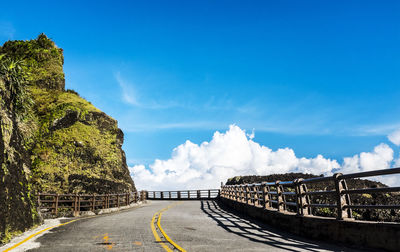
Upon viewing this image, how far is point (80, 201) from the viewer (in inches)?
856

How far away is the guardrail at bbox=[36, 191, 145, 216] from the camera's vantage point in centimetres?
1960

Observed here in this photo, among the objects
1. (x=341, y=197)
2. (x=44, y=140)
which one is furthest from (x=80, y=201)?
(x=341, y=197)

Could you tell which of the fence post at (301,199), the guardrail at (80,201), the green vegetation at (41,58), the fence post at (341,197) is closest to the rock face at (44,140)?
the green vegetation at (41,58)

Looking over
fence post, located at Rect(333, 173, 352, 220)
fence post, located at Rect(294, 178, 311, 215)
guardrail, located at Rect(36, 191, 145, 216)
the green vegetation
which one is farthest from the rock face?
fence post, located at Rect(333, 173, 352, 220)

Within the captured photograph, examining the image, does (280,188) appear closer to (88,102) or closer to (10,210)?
(10,210)

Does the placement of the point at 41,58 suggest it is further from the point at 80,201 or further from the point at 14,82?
the point at 14,82

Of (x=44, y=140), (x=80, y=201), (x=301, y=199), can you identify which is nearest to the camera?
(x=301, y=199)

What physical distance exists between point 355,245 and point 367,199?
13.2 meters

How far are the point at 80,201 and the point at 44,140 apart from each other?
1259 cm

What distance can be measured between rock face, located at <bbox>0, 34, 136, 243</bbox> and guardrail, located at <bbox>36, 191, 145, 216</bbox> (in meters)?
1.37

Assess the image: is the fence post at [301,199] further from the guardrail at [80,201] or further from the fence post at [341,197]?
the guardrail at [80,201]

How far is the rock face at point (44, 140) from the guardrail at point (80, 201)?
137 centimetres

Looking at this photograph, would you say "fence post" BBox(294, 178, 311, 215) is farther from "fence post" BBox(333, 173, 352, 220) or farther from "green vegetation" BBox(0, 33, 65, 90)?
"green vegetation" BBox(0, 33, 65, 90)

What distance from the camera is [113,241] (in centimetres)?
918
